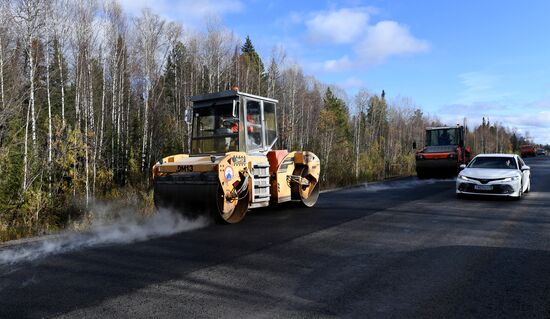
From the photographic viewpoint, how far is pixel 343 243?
6887 millimetres

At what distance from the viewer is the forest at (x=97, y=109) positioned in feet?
39.2

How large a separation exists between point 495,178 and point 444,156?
28.7ft

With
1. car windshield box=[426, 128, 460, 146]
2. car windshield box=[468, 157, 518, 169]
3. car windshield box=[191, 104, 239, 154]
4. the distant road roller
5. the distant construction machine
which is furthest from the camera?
car windshield box=[426, 128, 460, 146]

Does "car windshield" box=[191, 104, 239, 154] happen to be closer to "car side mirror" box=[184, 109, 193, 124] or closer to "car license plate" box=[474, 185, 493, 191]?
"car side mirror" box=[184, 109, 193, 124]

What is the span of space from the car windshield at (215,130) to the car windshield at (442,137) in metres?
17.6

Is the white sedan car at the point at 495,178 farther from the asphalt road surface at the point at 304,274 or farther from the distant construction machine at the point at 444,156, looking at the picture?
the distant construction machine at the point at 444,156

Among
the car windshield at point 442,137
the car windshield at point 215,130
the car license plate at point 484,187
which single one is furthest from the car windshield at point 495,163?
the car windshield at point 442,137

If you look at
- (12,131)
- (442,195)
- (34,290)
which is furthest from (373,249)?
(12,131)

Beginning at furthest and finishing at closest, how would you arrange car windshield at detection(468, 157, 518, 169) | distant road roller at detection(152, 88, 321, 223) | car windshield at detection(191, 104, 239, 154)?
car windshield at detection(468, 157, 518, 169)
car windshield at detection(191, 104, 239, 154)
distant road roller at detection(152, 88, 321, 223)

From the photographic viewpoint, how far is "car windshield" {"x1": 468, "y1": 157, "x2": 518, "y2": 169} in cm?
1348

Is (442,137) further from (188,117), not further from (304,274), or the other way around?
(304,274)

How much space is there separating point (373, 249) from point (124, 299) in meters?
3.77

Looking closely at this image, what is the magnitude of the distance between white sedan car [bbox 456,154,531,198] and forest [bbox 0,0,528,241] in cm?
852

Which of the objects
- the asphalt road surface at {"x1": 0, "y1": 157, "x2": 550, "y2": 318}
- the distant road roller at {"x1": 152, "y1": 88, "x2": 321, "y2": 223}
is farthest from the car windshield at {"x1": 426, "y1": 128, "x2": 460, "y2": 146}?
the asphalt road surface at {"x1": 0, "y1": 157, "x2": 550, "y2": 318}
